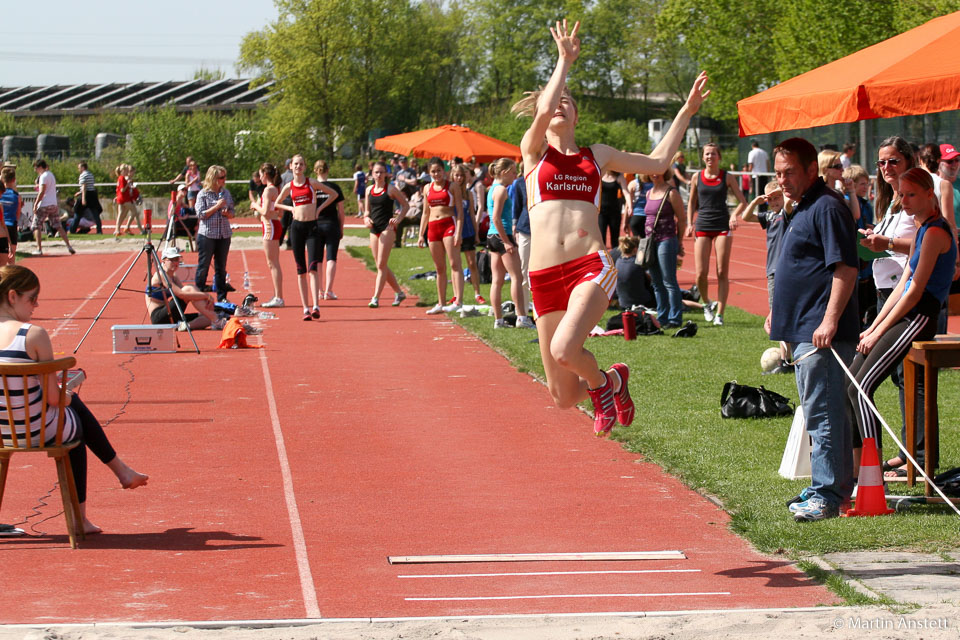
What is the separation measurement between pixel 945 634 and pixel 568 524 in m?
2.49

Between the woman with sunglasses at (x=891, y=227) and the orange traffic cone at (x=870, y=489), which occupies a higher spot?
the woman with sunglasses at (x=891, y=227)

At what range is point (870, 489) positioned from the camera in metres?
6.66

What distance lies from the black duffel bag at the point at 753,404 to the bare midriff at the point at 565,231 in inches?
132

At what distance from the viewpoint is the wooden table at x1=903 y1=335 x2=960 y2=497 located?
681cm

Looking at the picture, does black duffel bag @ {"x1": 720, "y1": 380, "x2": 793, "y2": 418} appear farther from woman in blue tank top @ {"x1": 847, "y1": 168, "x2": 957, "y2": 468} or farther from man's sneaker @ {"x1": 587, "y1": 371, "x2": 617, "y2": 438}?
man's sneaker @ {"x1": 587, "y1": 371, "x2": 617, "y2": 438}

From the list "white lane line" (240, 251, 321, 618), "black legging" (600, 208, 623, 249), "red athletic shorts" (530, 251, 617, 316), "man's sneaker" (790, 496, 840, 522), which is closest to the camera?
"white lane line" (240, 251, 321, 618)

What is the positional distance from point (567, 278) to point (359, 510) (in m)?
1.88

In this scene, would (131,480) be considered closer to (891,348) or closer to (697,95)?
(697,95)

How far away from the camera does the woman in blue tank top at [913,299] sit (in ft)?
22.1

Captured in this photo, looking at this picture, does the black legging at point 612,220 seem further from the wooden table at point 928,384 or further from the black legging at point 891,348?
the black legging at point 891,348

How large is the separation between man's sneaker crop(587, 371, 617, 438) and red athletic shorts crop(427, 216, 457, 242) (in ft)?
30.9

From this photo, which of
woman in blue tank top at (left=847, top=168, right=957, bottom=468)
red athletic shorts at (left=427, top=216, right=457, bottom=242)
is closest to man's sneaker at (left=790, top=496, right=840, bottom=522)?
A: woman in blue tank top at (left=847, top=168, right=957, bottom=468)

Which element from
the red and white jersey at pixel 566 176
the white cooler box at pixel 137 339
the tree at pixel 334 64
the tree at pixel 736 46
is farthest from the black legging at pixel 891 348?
the tree at pixel 334 64

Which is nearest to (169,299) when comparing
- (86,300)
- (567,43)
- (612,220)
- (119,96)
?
(86,300)
